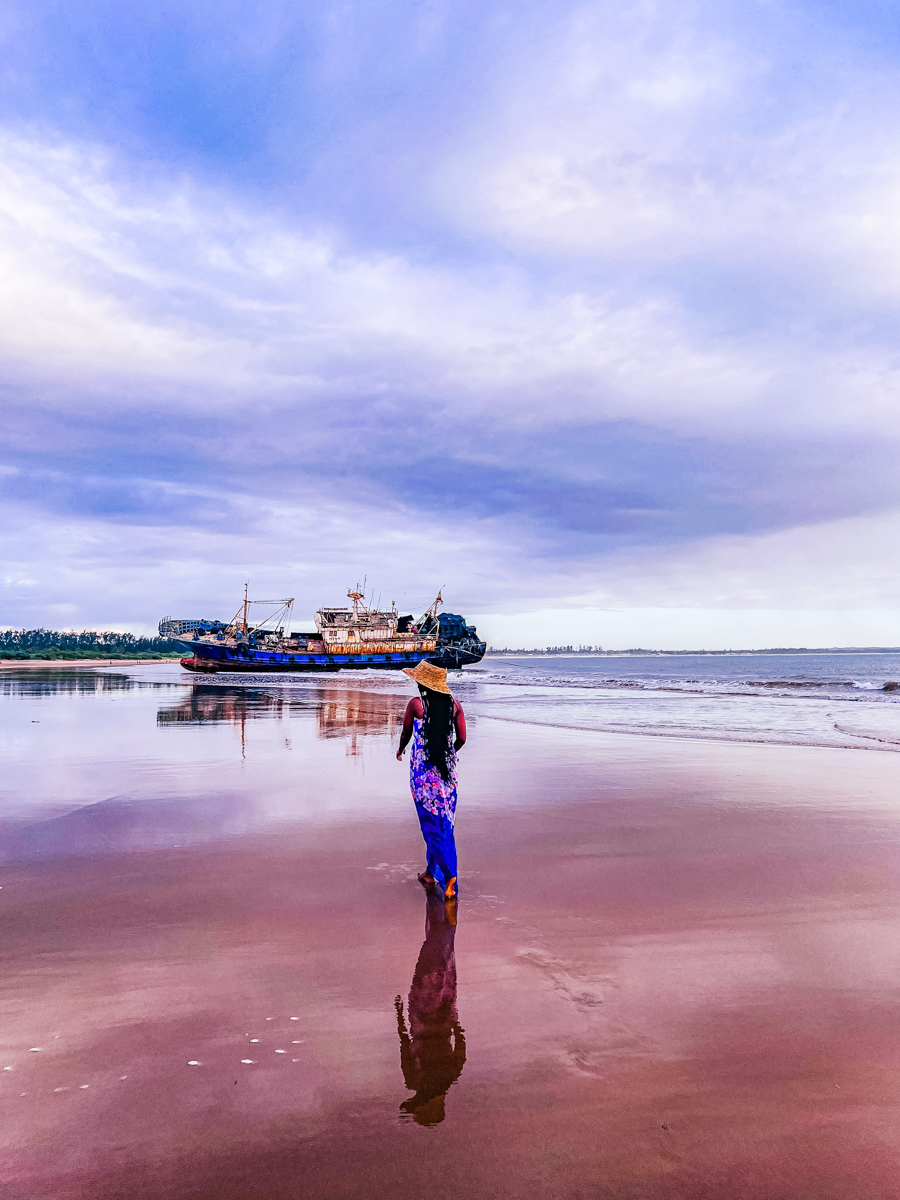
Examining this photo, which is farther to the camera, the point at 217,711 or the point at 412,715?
the point at 217,711

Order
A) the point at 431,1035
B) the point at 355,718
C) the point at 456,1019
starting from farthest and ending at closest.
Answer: the point at 355,718
the point at 456,1019
the point at 431,1035

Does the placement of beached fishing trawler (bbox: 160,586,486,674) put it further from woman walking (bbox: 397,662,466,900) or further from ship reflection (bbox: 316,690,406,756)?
woman walking (bbox: 397,662,466,900)

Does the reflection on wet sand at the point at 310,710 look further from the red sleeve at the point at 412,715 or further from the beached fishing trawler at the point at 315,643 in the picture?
the beached fishing trawler at the point at 315,643

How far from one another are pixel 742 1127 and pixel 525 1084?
0.97 metres

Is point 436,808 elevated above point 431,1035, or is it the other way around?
point 436,808

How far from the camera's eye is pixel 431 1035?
3.69m

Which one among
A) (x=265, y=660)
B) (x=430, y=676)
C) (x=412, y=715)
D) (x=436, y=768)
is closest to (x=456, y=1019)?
(x=436, y=768)

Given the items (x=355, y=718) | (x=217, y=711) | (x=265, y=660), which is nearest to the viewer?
(x=355, y=718)

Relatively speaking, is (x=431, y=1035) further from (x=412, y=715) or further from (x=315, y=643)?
(x=315, y=643)

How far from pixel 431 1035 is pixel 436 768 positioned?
2.64m

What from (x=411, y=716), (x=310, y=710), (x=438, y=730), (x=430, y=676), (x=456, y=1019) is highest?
(x=430, y=676)

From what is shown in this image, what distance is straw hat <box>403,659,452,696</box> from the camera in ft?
20.8

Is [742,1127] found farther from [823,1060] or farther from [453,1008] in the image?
[453,1008]

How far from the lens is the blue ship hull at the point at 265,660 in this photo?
6488 centimetres
